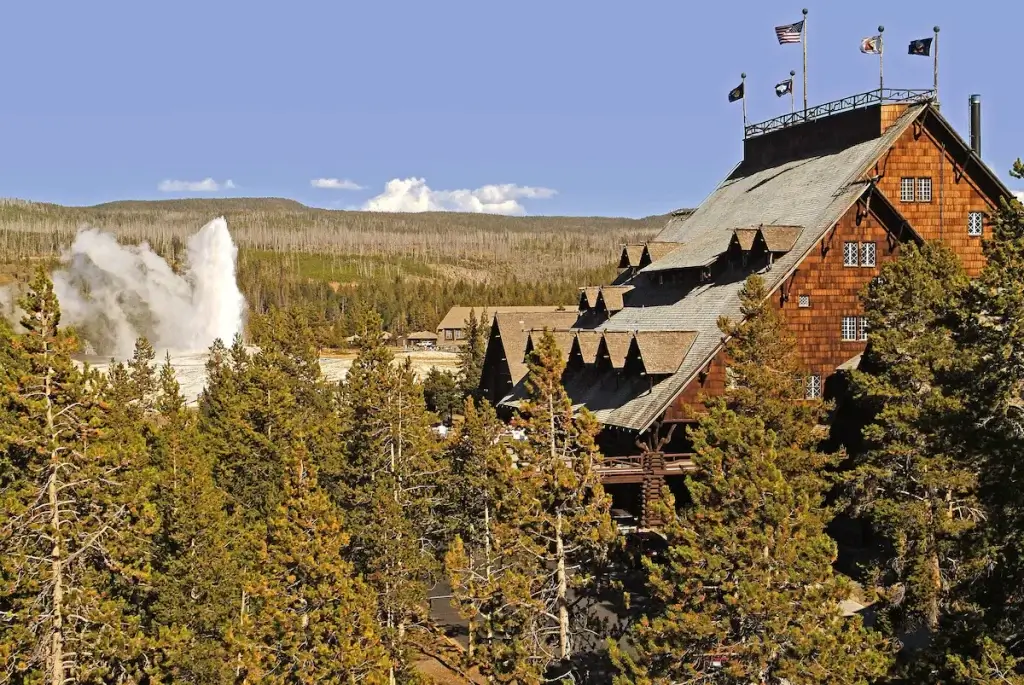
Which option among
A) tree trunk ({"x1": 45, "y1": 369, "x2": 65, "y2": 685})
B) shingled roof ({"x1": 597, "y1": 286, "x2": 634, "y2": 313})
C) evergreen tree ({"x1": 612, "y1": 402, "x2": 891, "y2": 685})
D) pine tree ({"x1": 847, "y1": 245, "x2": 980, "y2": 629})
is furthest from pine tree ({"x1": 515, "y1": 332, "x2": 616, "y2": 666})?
shingled roof ({"x1": 597, "y1": 286, "x2": 634, "y2": 313})

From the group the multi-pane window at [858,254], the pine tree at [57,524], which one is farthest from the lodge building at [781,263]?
the pine tree at [57,524]

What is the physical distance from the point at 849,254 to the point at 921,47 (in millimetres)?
15408

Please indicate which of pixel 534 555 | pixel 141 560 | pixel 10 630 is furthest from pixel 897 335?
pixel 10 630

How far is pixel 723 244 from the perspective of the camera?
173ft

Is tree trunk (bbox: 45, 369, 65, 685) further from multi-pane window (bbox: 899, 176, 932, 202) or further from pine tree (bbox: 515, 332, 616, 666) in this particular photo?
multi-pane window (bbox: 899, 176, 932, 202)

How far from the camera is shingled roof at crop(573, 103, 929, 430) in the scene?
44125 millimetres

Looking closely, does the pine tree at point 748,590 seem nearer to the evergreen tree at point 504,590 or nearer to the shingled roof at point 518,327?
the evergreen tree at point 504,590

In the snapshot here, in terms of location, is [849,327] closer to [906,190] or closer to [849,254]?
[849,254]

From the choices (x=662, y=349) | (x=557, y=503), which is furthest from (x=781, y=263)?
(x=557, y=503)

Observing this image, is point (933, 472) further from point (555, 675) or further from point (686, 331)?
point (686, 331)

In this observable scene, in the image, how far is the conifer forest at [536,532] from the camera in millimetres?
20906

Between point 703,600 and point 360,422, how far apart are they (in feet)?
62.6

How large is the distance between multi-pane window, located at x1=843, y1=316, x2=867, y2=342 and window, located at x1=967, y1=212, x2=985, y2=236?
10039mm

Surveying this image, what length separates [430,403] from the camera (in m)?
81.0
